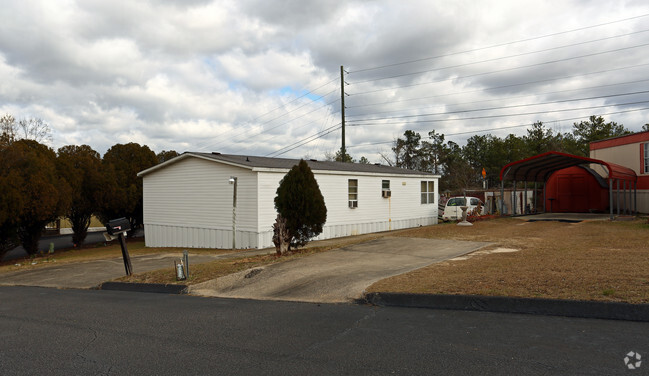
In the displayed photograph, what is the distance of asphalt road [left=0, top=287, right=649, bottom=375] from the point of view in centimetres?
Answer: 412

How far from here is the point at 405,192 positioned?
82.9 feet

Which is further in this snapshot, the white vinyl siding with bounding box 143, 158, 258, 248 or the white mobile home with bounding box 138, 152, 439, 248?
the white vinyl siding with bounding box 143, 158, 258, 248

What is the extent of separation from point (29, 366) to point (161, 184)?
60.9 ft

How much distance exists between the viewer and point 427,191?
27.3m

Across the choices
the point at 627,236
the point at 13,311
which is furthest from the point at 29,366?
the point at 627,236

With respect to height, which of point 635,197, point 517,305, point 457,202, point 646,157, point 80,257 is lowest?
point 80,257

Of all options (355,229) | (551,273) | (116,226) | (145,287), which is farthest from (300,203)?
(355,229)

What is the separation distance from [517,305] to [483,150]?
182 feet

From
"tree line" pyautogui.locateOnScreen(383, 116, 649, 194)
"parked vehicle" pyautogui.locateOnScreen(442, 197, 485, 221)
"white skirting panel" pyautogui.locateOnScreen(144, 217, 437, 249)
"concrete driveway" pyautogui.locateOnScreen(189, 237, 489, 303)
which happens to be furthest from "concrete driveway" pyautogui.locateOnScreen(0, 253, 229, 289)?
"tree line" pyautogui.locateOnScreen(383, 116, 649, 194)

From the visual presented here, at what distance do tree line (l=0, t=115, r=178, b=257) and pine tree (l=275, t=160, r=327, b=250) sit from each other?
15089 millimetres

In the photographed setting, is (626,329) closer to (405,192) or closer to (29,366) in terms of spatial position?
(29,366)

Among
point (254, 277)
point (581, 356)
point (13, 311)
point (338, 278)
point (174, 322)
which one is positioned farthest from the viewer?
point (254, 277)

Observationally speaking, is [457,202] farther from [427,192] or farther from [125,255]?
[125,255]

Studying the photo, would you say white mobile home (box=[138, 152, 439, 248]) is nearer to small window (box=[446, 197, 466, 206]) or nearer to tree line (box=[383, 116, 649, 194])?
small window (box=[446, 197, 466, 206])
